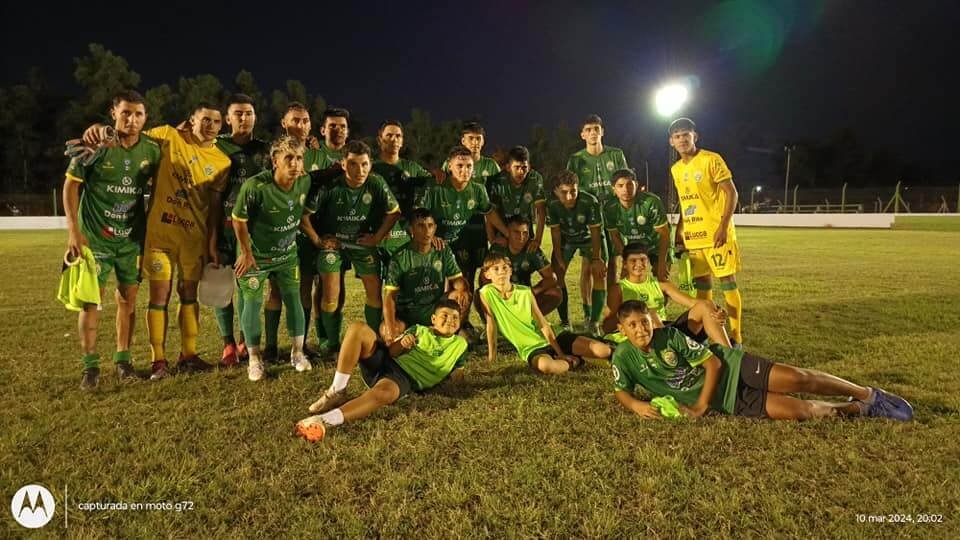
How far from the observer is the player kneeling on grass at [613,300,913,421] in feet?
11.6

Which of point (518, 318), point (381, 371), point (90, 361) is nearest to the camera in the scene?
point (381, 371)

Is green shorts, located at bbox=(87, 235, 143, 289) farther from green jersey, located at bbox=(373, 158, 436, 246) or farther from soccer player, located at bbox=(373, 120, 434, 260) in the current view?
green jersey, located at bbox=(373, 158, 436, 246)

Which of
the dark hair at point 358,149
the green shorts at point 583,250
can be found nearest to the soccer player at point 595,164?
the green shorts at point 583,250

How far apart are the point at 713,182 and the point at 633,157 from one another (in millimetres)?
64526

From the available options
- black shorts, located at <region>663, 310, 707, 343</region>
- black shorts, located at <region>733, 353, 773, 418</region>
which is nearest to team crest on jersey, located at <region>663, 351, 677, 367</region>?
black shorts, located at <region>733, 353, 773, 418</region>

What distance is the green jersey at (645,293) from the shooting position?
5180 mm

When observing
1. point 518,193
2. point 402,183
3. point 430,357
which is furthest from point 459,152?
point 430,357

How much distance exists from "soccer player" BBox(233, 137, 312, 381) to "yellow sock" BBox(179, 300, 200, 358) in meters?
0.53

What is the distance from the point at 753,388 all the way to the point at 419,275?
2.73 m

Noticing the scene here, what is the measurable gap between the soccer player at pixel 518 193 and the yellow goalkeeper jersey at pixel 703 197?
1549 millimetres

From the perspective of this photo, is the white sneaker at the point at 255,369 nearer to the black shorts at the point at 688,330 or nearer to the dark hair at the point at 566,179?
the black shorts at the point at 688,330

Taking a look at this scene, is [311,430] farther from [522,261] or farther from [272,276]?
[522,261]

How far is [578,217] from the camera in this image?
6.56 metres

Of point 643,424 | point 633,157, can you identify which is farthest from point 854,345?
point 633,157
